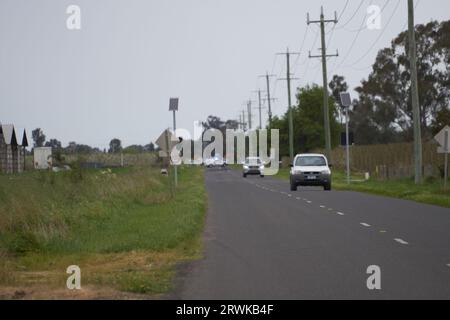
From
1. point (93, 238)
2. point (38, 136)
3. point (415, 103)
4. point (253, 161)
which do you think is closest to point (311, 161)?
point (415, 103)

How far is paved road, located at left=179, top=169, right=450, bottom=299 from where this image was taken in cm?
1123

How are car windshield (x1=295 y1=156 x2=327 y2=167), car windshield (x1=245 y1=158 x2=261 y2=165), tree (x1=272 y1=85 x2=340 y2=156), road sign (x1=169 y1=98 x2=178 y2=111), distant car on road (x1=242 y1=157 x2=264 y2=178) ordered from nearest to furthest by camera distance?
road sign (x1=169 y1=98 x2=178 y2=111) → car windshield (x1=295 y1=156 x2=327 y2=167) → distant car on road (x1=242 y1=157 x2=264 y2=178) → car windshield (x1=245 y1=158 x2=261 y2=165) → tree (x1=272 y1=85 x2=340 y2=156)

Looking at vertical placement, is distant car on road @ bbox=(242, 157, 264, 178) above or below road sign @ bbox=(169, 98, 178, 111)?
below

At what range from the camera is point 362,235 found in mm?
18500

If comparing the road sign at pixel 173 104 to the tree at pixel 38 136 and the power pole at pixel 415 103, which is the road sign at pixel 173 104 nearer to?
the power pole at pixel 415 103

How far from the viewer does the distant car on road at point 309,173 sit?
4316cm

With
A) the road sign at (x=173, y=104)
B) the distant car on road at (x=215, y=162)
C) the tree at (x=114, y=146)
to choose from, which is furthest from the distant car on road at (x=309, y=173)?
the distant car on road at (x=215, y=162)

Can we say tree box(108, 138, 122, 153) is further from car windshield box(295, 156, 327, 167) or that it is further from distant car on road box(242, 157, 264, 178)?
car windshield box(295, 156, 327, 167)

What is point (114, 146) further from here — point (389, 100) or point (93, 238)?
point (93, 238)

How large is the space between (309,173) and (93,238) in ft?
85.1

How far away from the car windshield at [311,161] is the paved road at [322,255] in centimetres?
1701

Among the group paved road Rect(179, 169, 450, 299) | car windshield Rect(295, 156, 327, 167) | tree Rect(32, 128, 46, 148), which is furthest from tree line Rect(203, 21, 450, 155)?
tree Rect(32, 128, 46, 148)

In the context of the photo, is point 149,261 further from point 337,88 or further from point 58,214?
point 337,88

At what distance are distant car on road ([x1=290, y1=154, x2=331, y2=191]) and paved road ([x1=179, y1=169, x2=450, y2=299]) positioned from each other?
644 inches
